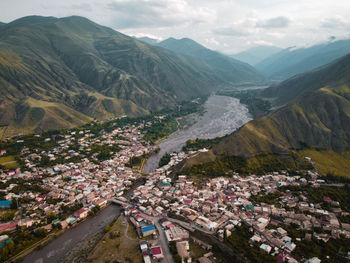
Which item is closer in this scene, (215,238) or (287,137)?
(215,238)

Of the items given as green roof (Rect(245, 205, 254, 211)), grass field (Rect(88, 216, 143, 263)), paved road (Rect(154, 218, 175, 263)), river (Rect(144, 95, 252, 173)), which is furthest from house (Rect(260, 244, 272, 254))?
river (Rect(144, 95, 252, 173))

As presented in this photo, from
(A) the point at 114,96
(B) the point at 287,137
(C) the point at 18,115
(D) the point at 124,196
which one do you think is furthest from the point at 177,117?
(D) the point at 124,196

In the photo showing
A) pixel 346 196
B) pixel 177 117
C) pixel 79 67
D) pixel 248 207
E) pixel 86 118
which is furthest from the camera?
pixel 79 67

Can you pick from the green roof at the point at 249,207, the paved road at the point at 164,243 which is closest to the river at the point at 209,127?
the paved road at the point at 164,243

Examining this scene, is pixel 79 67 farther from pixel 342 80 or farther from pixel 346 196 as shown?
pixel 346 196

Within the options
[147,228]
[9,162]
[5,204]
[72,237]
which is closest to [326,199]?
[147,228]

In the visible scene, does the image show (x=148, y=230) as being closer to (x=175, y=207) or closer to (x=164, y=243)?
(x=164, y=243)
